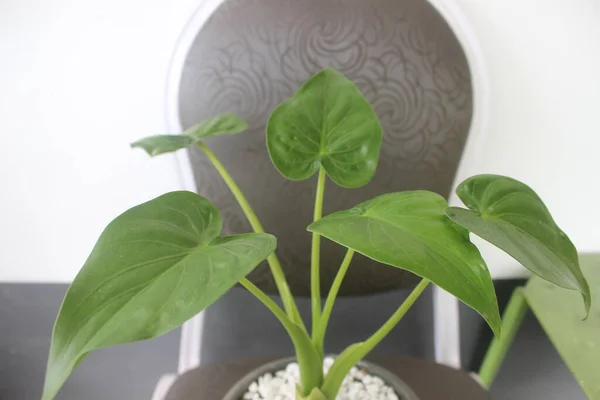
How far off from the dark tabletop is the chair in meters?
0.02

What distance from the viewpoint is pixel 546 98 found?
0.79 metres

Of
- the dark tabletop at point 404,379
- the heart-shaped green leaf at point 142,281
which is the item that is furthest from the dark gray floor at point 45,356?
the heart-shaped green leaf at point 142,281

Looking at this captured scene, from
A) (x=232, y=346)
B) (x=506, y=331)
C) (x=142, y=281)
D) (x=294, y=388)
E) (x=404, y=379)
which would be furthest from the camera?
(x=232, y=346)

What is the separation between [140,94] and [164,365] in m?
0.57

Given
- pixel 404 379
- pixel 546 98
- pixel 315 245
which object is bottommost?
pixel 404 379

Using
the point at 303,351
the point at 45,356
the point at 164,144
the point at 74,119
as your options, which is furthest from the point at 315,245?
the point at 45,356

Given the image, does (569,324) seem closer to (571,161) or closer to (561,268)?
(571,161)

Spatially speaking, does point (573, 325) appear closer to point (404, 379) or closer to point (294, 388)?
point (404, 379)

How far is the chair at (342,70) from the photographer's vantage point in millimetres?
664

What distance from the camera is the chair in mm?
664

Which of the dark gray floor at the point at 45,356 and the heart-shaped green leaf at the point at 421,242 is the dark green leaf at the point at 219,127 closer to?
the heart-shaped green leaf at the point at 421,242

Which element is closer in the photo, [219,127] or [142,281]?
[142,281]

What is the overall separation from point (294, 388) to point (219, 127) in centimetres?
34

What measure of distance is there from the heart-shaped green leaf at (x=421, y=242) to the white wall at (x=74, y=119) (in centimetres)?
45
